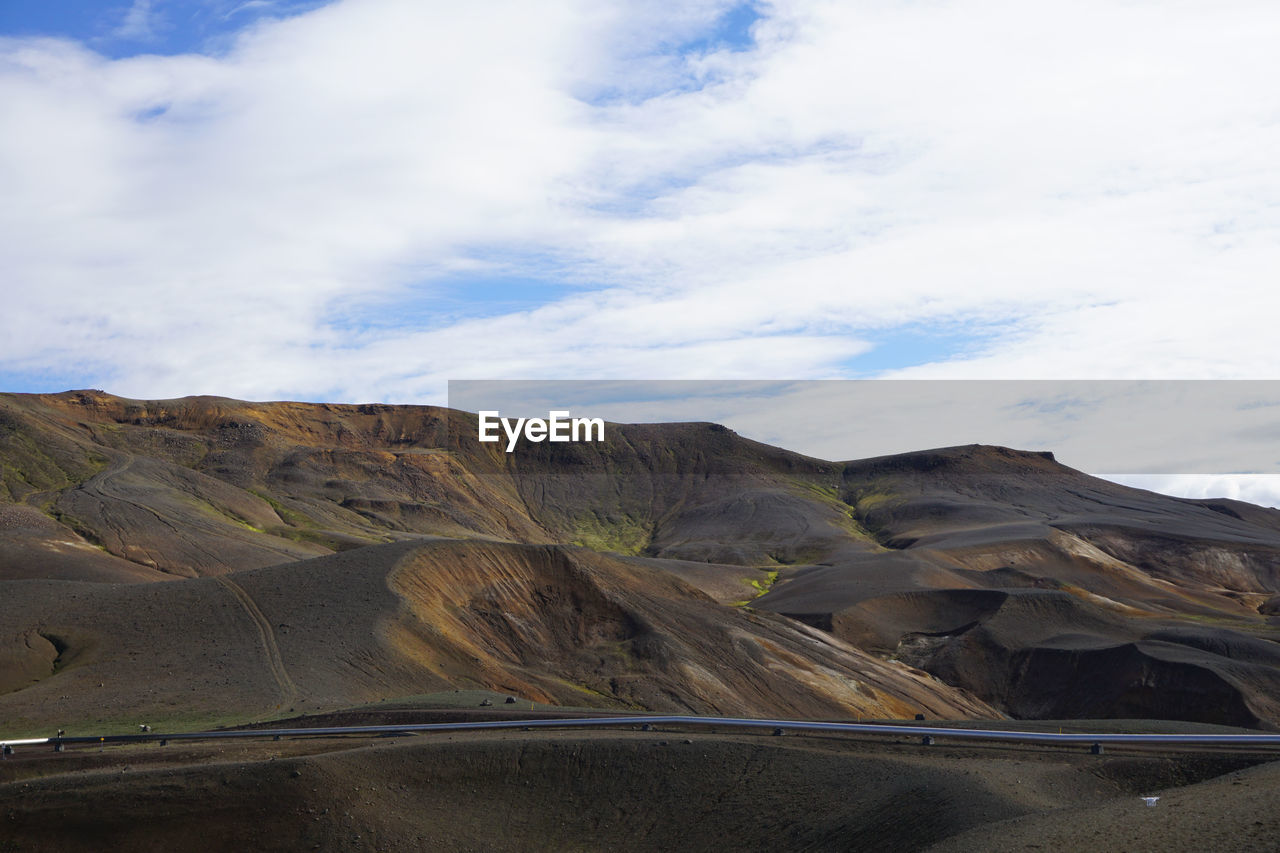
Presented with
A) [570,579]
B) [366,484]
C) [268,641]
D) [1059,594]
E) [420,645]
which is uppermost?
[366,484]

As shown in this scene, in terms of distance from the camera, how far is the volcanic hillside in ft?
140

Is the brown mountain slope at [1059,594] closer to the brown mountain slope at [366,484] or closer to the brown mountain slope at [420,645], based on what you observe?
the brown mountain slope at [420,645]

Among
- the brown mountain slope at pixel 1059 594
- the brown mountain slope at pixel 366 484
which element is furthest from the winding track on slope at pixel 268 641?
the brown mountain slope at pixel 1059 594

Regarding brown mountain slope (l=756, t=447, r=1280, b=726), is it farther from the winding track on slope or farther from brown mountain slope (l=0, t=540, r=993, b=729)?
the winding track on slope

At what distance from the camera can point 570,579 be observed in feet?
187

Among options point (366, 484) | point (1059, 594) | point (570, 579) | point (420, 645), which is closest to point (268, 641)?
point (420, 645)

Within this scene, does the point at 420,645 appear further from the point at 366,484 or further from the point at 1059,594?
the point at 366,484

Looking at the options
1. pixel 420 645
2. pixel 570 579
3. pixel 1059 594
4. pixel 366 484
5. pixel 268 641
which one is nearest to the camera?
pixel 268 641

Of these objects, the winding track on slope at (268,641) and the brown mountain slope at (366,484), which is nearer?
the winding track on slope at (268,641)

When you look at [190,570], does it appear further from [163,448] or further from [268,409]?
[268,409]

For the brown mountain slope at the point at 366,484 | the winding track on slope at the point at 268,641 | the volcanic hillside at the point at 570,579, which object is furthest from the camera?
the brown mountain slope at the point at 366,484

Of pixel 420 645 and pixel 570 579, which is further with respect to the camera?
pixel 570 579

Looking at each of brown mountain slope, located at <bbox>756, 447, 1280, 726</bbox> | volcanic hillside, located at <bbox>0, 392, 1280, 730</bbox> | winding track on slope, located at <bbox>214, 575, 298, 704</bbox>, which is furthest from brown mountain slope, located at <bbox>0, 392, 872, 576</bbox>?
winding track on slope, located at <bbox>214, 575, 298, 704</bbox>

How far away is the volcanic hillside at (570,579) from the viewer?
4253 centimetres
